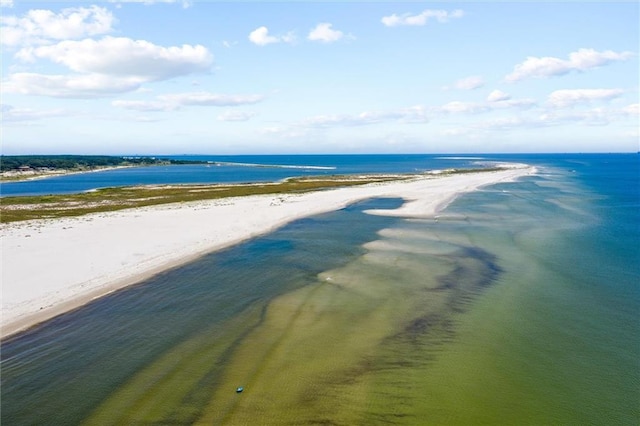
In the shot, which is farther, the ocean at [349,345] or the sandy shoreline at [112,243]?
the sandy shoreline at [112,243]

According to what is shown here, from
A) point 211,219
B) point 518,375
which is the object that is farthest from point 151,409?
point 211,219

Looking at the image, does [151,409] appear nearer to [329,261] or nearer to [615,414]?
[615,414]

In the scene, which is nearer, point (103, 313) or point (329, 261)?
point (103, 313)

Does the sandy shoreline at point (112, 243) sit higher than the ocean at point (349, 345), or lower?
higher

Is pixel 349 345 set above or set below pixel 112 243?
below

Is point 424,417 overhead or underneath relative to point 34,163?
underneath
